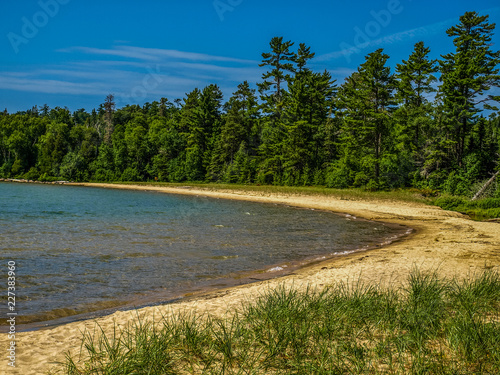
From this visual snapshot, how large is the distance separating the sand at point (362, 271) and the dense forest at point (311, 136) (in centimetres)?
1438

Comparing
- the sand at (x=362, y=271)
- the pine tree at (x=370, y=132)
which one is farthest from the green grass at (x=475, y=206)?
the pine tree at (x=370, y=132)

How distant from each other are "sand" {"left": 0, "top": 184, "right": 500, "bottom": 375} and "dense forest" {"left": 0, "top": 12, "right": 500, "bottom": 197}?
1438cm

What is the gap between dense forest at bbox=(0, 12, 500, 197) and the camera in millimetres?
37125

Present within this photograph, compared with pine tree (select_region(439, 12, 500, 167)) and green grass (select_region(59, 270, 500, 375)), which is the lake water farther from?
pine tree (select_region(439, 12, 500, 167))

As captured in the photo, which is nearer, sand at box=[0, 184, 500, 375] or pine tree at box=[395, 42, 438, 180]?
sand at box=[0, 184, 500, 375]

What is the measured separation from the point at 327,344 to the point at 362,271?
5.44 meters

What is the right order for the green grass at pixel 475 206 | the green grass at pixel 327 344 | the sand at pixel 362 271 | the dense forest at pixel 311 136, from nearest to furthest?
1. the green grass at pixel 327 344
2. the sand at pixel 362 271
3. the green grass at pixel 475 206
4. the dense forest at pixel 311 136

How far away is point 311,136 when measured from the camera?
56250 mm

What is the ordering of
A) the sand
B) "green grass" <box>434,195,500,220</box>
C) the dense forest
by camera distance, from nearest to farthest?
the sand, "green grass" <box>434,195,500,220</box>, the dense forest

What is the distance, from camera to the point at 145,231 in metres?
18.2

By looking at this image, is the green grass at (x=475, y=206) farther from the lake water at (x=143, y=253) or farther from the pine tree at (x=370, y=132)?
the pine tree at (x=370, y=132)

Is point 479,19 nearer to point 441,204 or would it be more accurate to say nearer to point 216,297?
point 441,204

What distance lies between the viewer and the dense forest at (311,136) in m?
37.1

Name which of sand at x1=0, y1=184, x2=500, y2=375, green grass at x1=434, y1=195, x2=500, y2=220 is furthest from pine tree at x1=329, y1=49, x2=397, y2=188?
sand at x1=0, y1=184, x2=500, y2=375
